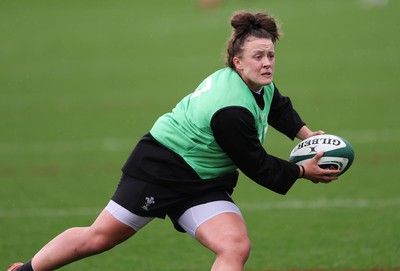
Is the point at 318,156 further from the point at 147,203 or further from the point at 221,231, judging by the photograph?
the point at 147,203

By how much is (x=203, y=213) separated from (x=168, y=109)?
10.3 meters

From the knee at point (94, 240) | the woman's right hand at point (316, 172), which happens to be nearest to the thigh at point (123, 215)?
the knee at point (94, 240)

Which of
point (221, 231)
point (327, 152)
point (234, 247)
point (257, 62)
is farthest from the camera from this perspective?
point (327, 152)

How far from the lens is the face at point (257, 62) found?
518 centimetres

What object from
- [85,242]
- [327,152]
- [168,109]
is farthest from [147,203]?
[168,109]

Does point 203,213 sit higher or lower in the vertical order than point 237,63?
lower

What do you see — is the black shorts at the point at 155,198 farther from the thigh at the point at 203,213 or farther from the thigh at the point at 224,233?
the thigh at the point at 224,233

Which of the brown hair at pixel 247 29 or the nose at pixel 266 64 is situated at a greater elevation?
the brown hair at pixel 247 29

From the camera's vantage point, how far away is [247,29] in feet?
17.4

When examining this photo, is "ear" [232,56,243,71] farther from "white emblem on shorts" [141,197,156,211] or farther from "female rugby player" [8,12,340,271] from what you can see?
"white emblem on shorts" [141,197,156,211]

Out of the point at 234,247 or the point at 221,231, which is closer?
the point at 234,247

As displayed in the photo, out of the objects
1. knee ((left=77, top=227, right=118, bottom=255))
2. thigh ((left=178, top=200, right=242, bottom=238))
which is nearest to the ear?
thigh ((left=178, top=200, right=242, bottom=238))

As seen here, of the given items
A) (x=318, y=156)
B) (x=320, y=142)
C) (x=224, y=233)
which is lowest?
(x=224, y=233)

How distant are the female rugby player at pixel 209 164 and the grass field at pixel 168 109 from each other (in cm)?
40
